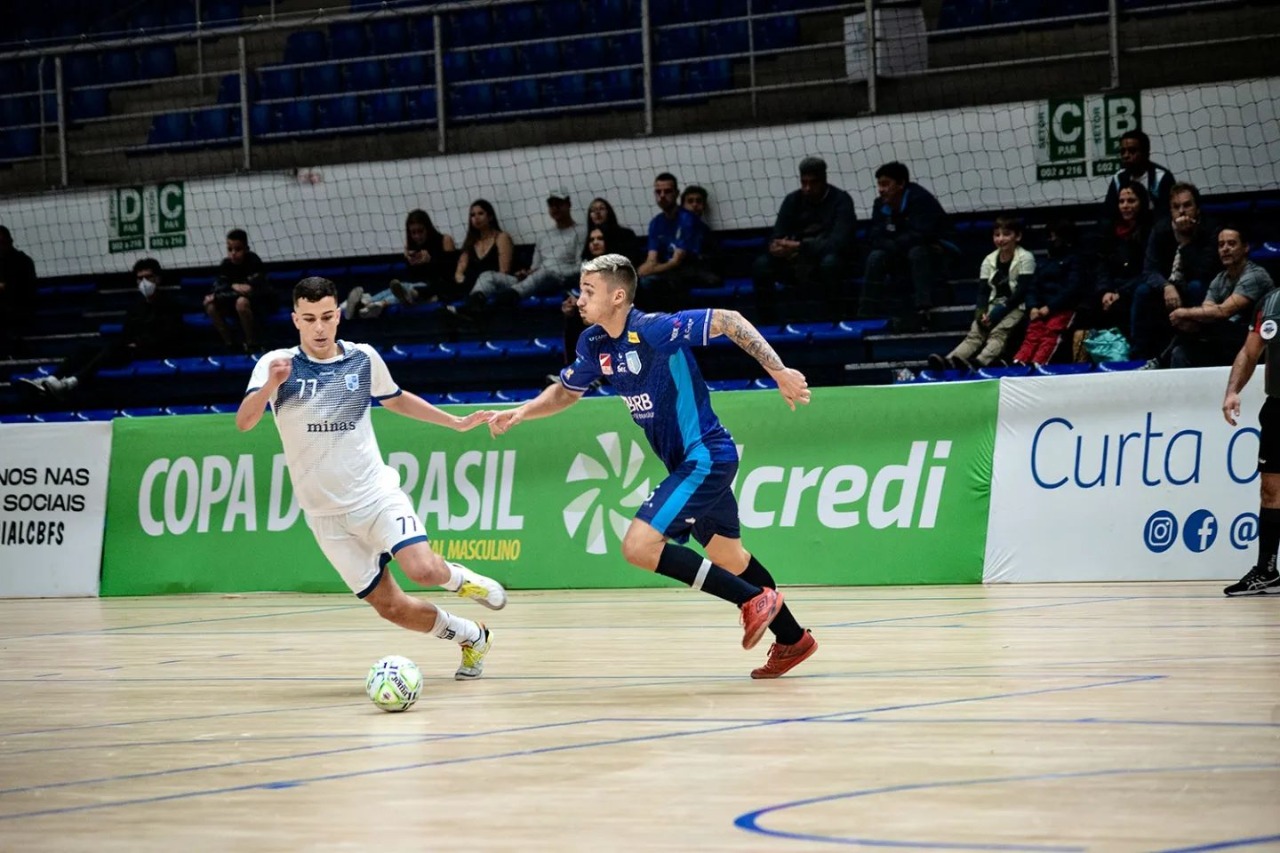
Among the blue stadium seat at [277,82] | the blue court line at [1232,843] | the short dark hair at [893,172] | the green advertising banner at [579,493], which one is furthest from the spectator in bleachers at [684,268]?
the blue court line at [1232,843]

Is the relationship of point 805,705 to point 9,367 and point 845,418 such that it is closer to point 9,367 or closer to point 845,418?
point 845,418

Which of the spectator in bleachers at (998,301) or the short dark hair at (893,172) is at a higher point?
the short dark hair at (893,172)

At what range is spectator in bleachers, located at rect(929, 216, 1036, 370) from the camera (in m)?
14.7

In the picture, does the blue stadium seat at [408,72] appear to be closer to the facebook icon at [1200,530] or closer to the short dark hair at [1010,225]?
the short dark hair at [1010,225]

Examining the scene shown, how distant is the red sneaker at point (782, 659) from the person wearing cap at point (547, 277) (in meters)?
10.4

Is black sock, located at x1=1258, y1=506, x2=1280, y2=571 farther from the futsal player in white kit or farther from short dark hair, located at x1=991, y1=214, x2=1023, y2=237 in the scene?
the futsal player in white kit

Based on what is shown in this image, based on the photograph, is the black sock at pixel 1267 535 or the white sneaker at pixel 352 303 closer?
the black sock at pixel 1267 535

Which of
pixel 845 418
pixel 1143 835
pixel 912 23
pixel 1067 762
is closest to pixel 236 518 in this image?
pixel 845 418

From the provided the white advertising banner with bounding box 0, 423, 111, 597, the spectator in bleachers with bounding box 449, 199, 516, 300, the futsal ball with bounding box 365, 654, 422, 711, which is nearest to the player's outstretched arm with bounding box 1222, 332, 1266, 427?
the futsal ball with bounding box 365, 654, 422, 711

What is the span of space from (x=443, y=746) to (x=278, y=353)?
105 inches

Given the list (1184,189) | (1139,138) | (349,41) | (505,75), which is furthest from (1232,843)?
(349,41)

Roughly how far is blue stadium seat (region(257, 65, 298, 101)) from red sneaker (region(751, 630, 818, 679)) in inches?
602

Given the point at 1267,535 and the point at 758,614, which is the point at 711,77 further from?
the point at 758,614

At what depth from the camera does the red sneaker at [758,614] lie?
7.39 m
